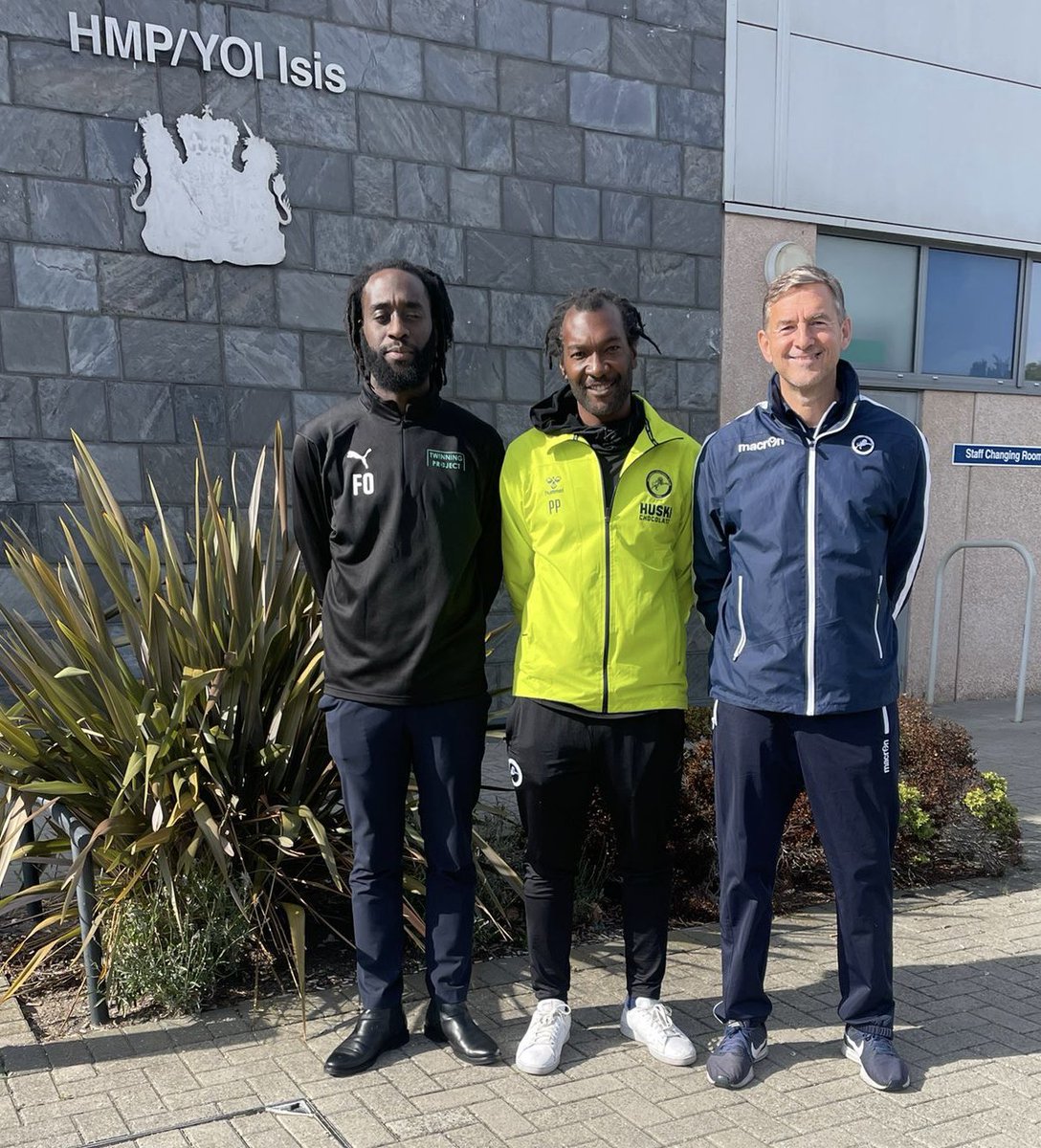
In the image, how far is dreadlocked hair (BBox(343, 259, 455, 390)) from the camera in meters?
3.14

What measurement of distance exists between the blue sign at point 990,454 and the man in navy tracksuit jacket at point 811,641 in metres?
6.66

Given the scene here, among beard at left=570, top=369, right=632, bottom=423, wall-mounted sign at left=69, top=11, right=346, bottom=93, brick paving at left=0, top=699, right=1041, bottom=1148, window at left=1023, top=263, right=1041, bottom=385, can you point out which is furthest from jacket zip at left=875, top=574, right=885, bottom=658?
window at left=1023, top=263, right=1041, bottom=385

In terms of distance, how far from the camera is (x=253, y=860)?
3549 mm

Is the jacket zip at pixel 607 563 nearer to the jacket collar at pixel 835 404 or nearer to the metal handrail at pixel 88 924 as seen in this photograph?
the jacket collar at pixel 835 404

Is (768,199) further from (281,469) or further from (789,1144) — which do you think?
(789,1144)

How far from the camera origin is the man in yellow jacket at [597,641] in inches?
117

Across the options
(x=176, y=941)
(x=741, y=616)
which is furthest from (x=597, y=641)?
(x=176, y=941)

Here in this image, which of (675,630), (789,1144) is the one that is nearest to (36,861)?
(675,630)

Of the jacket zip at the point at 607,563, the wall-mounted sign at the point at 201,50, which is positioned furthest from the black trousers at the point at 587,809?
the wall-mounted sign at the point at 201,50

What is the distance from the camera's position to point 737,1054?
119 inches

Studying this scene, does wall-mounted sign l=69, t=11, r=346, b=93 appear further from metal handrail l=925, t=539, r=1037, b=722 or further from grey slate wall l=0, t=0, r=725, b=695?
metal handrail l=925, t=539, r=1037, b=722

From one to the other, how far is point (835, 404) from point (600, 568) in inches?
30.8

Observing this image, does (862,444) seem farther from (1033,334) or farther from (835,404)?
(1033,334)

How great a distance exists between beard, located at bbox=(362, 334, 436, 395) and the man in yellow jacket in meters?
0.34
